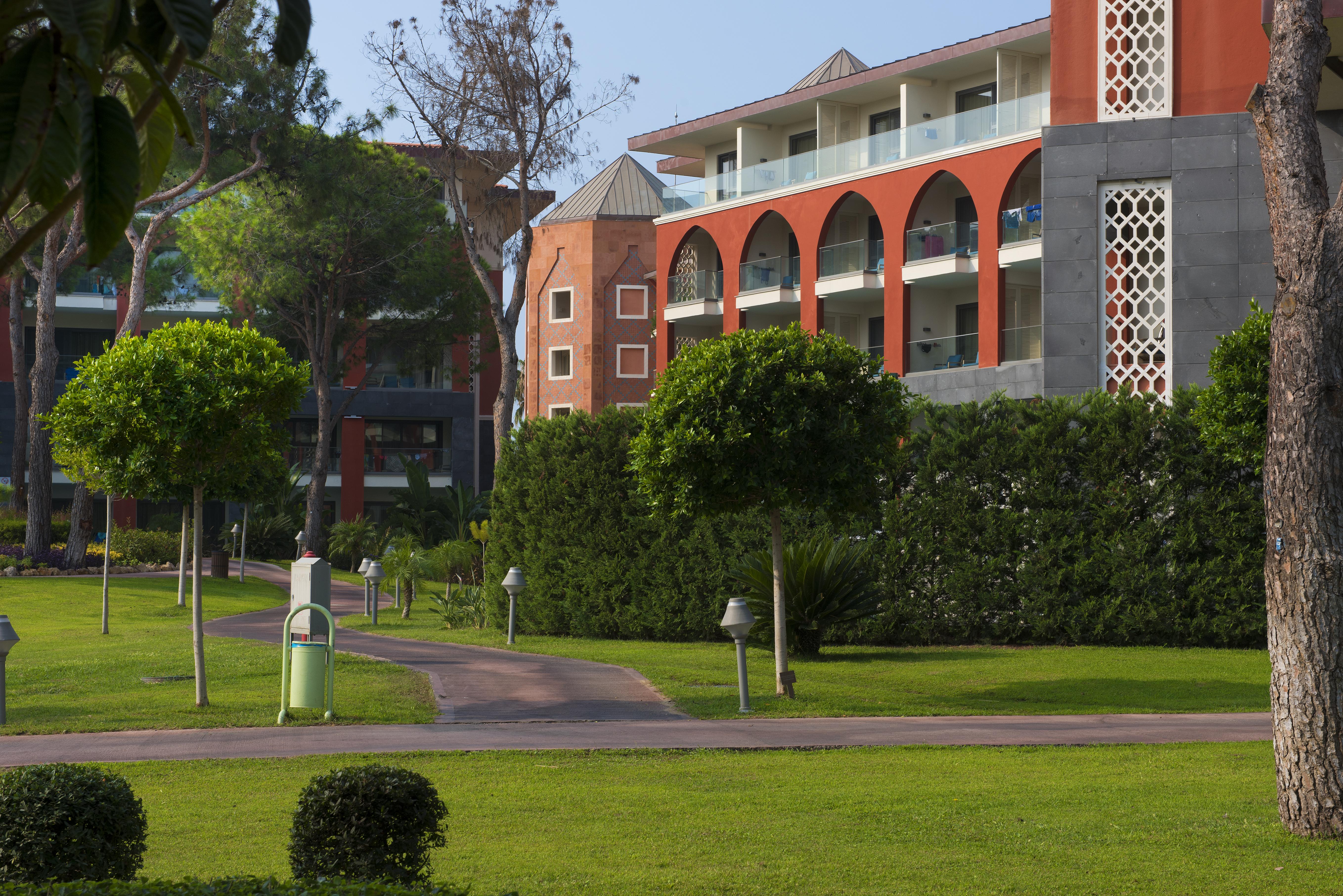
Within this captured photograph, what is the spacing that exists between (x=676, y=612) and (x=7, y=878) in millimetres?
15529

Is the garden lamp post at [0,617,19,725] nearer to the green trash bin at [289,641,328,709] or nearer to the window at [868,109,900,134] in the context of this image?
the green trash bin at [289,641,328,709]

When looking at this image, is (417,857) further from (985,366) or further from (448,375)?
(448,375)

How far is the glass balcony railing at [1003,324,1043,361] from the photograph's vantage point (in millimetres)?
28719

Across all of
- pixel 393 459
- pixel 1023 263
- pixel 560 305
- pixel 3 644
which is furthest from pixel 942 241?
pixel 393 459

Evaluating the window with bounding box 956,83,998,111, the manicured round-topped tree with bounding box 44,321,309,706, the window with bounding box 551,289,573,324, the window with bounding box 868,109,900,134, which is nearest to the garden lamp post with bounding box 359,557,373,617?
the manicured round-topped tree with bounding box 44,321,309,706

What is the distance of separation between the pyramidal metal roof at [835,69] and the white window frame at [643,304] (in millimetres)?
8774

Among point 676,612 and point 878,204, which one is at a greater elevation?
Answer: point 878,204

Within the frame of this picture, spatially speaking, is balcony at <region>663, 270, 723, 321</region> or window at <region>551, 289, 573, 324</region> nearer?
balcony at <region>663, 270, 723, 321</region>

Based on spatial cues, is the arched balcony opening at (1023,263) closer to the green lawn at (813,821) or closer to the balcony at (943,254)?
the balcony at (943,254)

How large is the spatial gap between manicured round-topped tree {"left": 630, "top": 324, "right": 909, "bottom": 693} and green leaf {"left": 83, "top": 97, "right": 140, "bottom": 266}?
11401 millimetres

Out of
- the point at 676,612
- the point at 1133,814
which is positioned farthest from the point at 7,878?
the point at 676,612

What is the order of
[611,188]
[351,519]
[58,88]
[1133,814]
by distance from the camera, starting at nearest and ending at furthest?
[58,88] < [1133,814] < [611,188] < [351,519]

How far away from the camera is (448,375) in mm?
53500

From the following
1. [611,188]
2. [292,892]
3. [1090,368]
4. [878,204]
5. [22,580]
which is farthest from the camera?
[611,188]
